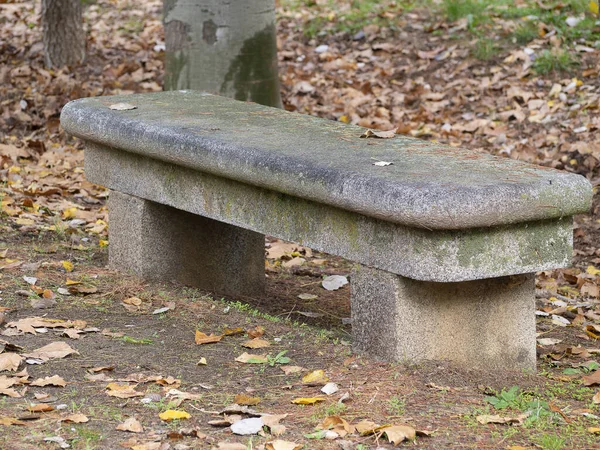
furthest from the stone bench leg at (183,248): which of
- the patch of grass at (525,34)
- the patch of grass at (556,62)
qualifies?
the patch of grass at (525,34)

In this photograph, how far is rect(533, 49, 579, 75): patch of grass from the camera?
831 cm

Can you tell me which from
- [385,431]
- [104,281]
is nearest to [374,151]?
[385,431]

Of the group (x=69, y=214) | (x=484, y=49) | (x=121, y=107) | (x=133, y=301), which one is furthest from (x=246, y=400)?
(x=484, y=49)

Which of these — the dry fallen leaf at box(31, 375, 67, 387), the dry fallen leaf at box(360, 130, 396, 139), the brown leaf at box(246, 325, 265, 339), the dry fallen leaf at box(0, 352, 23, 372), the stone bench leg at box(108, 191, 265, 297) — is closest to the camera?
the dry fallen leaf at box(31, 375, 67, 387)

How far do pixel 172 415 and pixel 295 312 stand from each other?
151 centimetres

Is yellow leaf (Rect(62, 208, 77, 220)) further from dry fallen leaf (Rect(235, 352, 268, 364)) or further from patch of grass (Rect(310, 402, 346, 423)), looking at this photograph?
patch of grass (Rect(310, 402, 346, 423))

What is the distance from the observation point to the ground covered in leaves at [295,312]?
10.6ft

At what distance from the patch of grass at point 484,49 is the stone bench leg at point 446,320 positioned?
535 cm

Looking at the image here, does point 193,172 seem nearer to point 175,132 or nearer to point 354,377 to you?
point 175,132

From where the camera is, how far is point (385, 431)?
3.13 metres

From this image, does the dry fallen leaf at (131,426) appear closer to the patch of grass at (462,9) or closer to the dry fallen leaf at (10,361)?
the dry fallen leaf at (10,361)

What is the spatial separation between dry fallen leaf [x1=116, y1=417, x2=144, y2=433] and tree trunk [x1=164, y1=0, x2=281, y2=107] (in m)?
3.93

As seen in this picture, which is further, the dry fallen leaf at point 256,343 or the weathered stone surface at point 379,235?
the dry fallen leaf at point 256,343

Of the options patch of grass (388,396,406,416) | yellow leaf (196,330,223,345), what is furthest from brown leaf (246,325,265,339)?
patch of grass (388,396,406,416)
